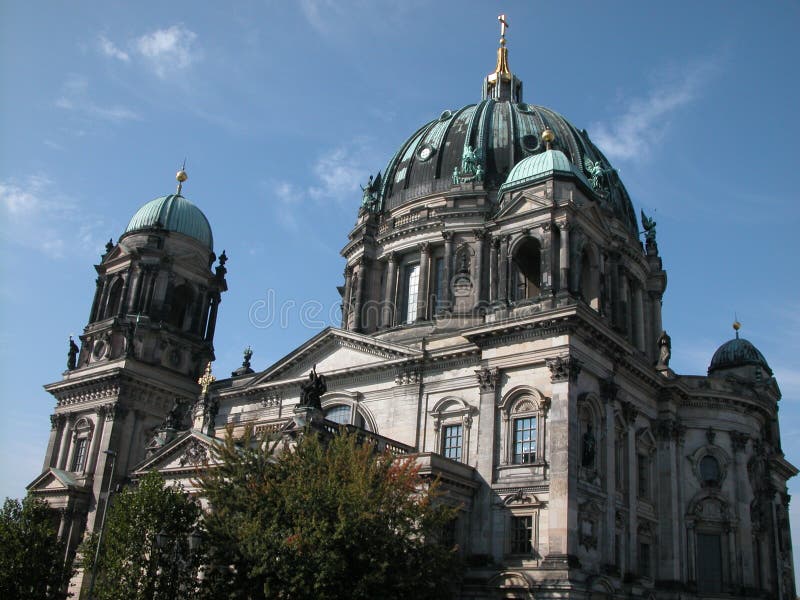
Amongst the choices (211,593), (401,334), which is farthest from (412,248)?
(211,593)

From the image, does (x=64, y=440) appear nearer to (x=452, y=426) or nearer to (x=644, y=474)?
(x=452, y=426)

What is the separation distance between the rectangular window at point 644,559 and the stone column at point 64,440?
32.1 m

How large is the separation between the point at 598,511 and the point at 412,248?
21.0 meters

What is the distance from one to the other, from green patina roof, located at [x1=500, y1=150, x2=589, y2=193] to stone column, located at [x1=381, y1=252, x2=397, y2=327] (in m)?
11.8

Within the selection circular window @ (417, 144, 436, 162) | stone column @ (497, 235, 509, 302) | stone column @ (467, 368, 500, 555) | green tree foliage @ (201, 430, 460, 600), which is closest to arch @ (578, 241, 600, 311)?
stone column @ (497, 235, 509, 302)

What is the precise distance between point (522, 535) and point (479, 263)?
1736 cm

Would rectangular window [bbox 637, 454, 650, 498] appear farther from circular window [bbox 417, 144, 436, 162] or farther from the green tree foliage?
circular window [bbox 417, 144, 436, 162]

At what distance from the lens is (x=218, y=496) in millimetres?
27375

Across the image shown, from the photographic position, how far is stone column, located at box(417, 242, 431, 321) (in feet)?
153

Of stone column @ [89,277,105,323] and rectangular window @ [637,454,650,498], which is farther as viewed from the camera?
stone column @ [89,277,105,323]

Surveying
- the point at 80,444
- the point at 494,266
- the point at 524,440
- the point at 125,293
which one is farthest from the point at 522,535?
the point at 125,293

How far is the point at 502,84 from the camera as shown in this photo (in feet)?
200

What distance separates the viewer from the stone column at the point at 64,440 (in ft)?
160

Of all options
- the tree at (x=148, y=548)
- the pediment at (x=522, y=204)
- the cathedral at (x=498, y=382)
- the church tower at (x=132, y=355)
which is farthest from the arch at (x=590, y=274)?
the church tower at (x=132, y=355)
